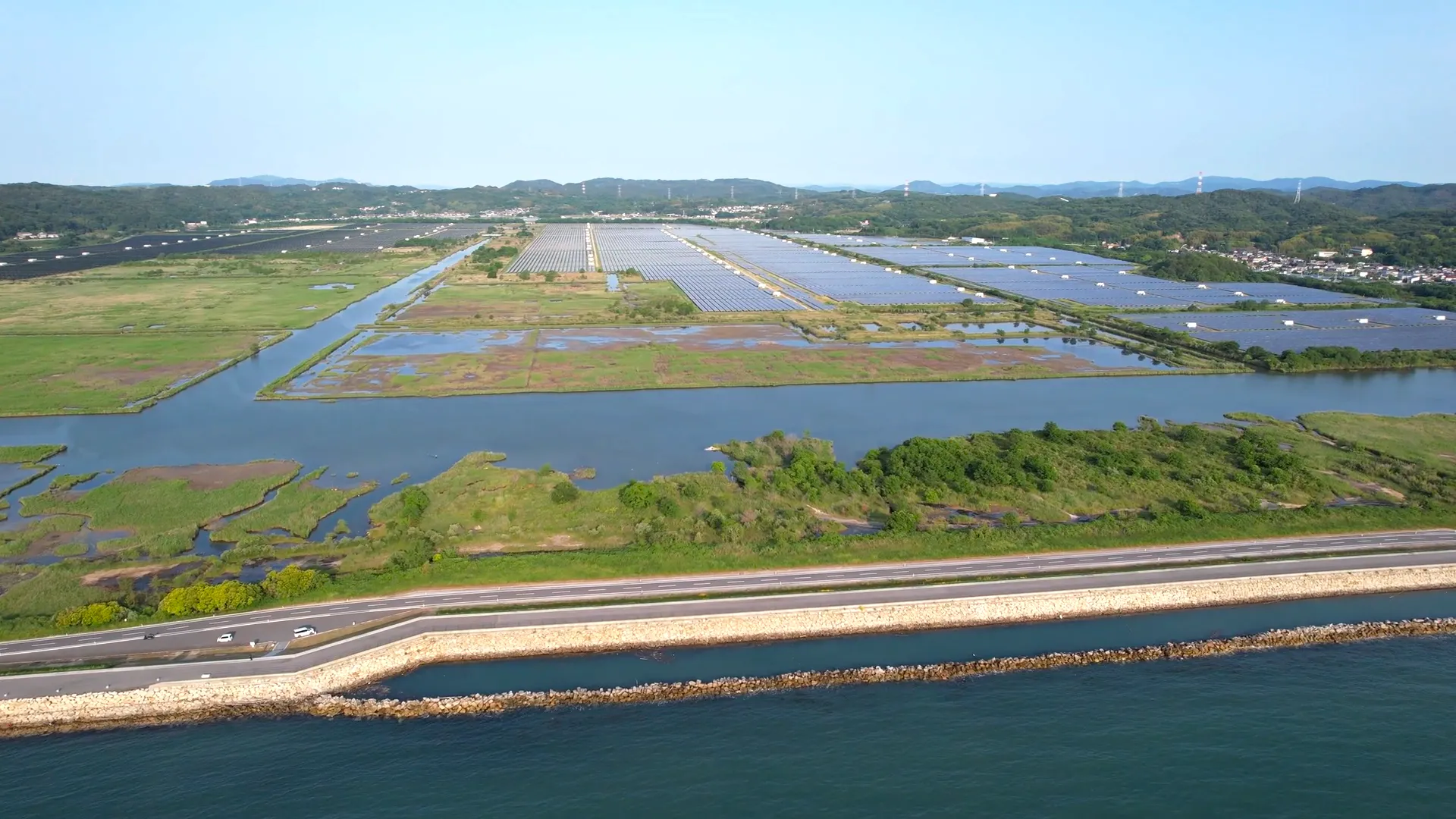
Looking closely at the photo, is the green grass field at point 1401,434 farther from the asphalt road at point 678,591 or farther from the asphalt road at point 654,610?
the asphalt road at point 654,610

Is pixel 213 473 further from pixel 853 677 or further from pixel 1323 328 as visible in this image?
pixel 1323 328

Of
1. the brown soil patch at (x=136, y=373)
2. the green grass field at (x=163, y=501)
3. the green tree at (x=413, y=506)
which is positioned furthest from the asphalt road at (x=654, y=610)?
the brown soil patch at (x=136, y=373)

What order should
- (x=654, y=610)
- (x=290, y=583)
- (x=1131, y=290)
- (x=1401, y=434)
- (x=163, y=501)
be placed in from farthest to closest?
(x=1131, y=290) < (x=1401, y=434) < (x=163, y=501) < (x=290, y=583) < (x=654, y=610)

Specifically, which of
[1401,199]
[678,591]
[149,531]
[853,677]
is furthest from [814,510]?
[1401,199]

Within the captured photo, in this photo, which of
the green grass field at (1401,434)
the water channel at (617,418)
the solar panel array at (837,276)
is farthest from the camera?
the solar panel array at (837,276)

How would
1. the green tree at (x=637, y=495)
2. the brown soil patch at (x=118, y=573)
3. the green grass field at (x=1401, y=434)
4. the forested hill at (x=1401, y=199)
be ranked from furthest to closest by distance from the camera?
the forested hill at (x=1401, y=199)
the green grass field at (x=1401, y=434)
the green tree at (x=637, y=495)
the brown soil patch at (x=118, y=573)

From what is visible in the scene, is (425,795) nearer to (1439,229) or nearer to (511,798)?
(511,798)
